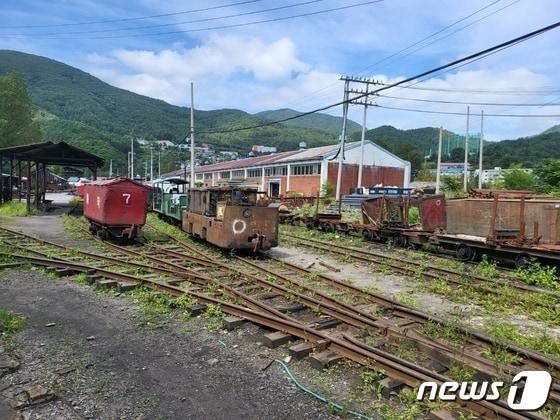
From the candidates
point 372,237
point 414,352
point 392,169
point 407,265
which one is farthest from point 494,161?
point 414,352

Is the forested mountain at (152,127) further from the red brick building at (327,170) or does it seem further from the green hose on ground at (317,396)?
the green hose on ground at (317,396)

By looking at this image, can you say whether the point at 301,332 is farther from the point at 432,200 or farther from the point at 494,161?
the point at 494,161

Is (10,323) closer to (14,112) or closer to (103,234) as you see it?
(103,234)

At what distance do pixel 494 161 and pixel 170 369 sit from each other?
302 ft

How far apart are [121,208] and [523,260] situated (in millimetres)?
12027

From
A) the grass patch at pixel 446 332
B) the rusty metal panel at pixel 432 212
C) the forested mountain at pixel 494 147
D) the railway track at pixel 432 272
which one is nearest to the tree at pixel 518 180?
the forested mountain at pixel 494 147

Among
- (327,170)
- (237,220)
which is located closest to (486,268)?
(237,220)

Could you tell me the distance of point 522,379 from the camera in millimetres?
4805

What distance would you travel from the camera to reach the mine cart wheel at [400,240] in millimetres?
16828

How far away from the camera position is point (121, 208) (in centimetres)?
1561

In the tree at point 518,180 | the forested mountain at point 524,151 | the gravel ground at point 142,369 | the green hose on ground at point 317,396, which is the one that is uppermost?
the forested mountain at point 524,151

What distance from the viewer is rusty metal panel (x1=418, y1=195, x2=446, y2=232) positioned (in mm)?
16688

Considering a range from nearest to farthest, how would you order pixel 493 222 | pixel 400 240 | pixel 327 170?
pixel 493 222 < pixel 400 240 < pixel 327 170

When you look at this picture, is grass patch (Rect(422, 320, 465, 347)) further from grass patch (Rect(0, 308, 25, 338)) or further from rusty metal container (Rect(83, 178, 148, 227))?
rusty metal container (Rect(83, 178, 148, 227))
